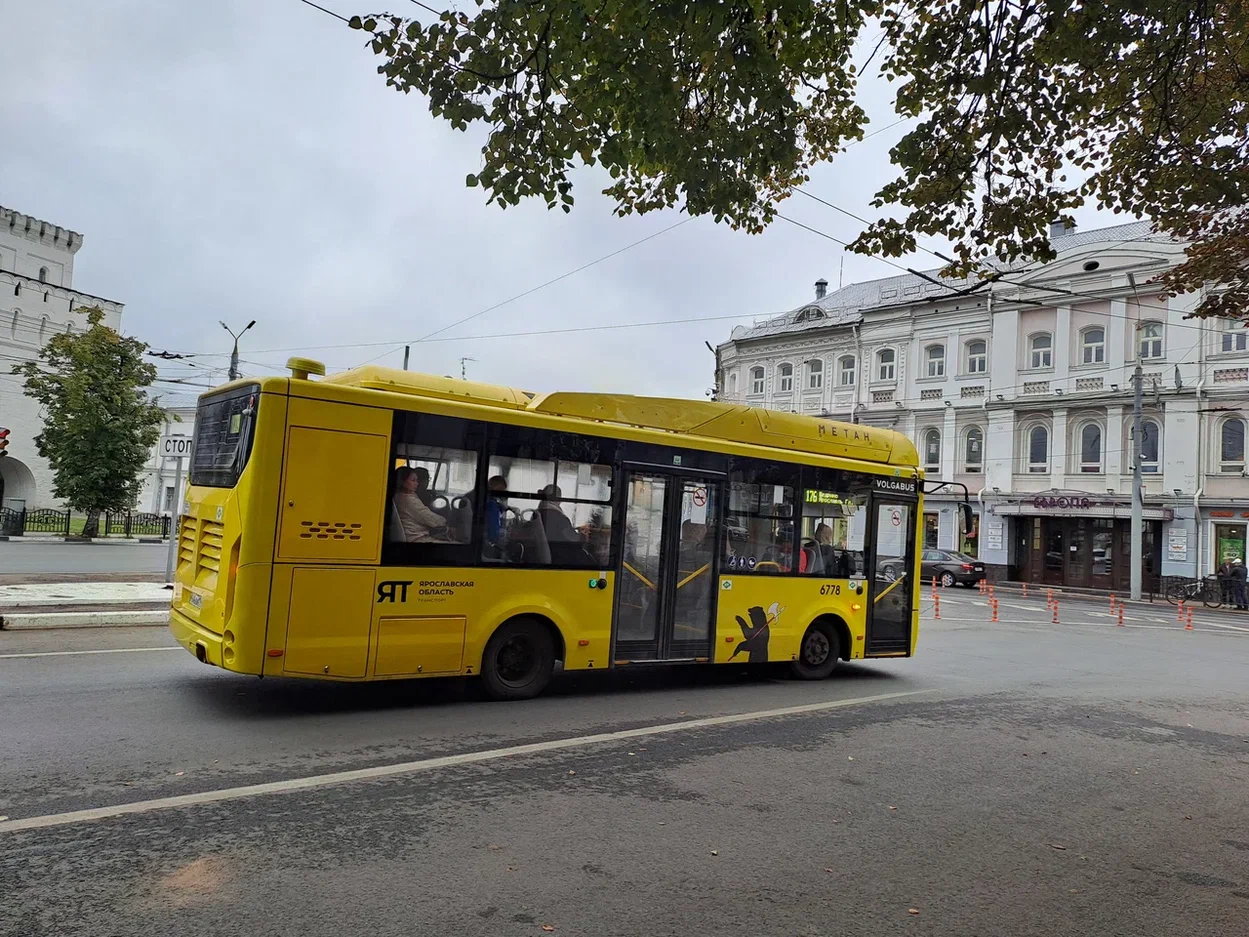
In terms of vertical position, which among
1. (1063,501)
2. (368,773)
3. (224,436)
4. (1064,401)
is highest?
(1064,401)

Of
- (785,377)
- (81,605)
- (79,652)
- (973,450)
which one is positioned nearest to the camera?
(79,652)

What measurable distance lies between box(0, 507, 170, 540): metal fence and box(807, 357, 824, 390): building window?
1202 inches

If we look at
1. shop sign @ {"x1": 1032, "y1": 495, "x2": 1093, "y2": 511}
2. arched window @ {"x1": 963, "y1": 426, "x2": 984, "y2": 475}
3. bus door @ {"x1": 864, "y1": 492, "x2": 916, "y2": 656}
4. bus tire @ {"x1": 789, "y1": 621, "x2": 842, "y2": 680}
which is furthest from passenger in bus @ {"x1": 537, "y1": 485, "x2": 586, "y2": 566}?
arched window @ {"x1": 963, "y1": 426, "x2": 984, "y2": 475}

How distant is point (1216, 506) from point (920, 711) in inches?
1172

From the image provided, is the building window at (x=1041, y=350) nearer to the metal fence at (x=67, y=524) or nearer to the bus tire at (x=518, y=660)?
the bus tire at (x=518, y=660)

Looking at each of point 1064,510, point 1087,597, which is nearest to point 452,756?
point 1087,597

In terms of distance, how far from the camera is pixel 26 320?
137ft

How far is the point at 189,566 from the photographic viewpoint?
25.5ft

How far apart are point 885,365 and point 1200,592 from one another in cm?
1687

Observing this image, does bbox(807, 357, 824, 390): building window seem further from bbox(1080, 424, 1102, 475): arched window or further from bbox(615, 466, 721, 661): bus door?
bbox(615, 466, 721, 661): bus door

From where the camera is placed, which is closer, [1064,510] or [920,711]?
[920,711]

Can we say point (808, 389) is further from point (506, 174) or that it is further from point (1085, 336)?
point (506, 174)

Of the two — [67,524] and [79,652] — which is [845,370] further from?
[79,652]

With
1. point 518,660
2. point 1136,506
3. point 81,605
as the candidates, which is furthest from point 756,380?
point 518,660
